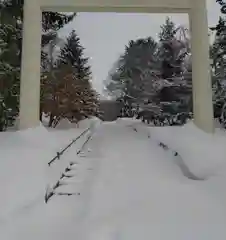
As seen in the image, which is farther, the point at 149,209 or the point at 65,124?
the point at 65,124

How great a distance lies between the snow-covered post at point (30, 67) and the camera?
29.2 ft

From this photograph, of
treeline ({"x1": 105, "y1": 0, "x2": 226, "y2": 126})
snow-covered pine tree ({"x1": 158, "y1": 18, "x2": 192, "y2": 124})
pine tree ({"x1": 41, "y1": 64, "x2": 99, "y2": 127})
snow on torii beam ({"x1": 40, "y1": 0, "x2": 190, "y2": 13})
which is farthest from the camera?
snow-covered pine tree ({"x1": 158, "y1": 18, "x2": 192, "y2": 124})

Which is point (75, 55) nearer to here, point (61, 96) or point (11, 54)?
point (61, 96)

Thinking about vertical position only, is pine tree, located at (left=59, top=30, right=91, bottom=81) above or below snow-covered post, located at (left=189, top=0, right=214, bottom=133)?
above

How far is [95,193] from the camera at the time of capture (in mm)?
3525

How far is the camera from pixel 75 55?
Result: 24.3 meters

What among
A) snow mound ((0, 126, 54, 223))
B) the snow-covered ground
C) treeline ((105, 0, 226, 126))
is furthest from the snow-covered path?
treeline ((105, 0, 226, 126))

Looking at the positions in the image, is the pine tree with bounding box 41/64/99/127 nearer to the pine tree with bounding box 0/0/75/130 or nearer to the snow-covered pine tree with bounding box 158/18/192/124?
the pine tree with bounding box 0/0/75/130

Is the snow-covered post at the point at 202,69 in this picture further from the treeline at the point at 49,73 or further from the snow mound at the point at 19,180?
the snow mound at the point at 19,180

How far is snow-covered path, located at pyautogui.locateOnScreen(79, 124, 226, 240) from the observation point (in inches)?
95.5

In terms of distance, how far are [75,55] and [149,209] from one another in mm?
22272

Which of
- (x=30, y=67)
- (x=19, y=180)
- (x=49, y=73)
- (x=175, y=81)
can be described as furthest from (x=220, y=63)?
(x=19, y=180)

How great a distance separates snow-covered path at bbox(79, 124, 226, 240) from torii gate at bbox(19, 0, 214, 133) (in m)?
4.90

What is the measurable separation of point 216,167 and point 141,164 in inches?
55.2
